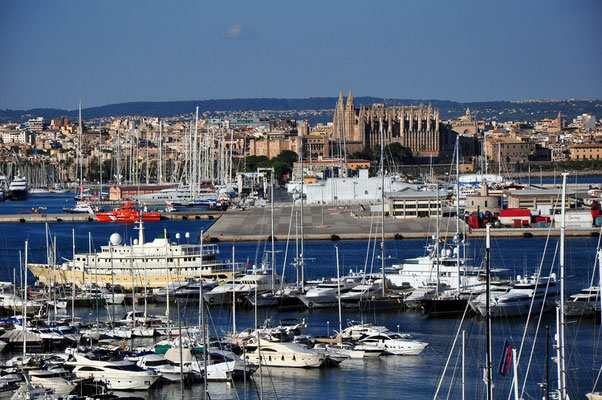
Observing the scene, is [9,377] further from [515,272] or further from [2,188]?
[2,188]

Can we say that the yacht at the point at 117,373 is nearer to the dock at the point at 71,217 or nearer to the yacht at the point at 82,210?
the dock at the point at 71,217

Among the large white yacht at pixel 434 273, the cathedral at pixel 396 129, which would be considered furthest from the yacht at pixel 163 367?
the cathedral at pixel 396 129

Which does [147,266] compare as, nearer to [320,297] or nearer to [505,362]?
[320,297]

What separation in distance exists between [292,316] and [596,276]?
801cm

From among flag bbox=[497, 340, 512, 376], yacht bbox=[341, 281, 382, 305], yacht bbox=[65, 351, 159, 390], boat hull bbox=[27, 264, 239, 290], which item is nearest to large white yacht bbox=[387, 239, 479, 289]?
yacht bbox=[341, 281, 382, 305]

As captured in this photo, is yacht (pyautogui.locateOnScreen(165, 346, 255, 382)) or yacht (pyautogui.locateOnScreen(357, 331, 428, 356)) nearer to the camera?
yacht (pyautogui.locateOnScreen(165, 346, 255, 382))

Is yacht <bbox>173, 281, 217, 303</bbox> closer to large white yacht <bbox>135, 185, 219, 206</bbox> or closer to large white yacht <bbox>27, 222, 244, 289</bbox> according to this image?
large white yacht <bbox>27, 222, 244, 289</bbox>

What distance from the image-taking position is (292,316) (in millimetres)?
27484

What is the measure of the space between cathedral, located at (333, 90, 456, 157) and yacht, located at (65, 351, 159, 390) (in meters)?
120

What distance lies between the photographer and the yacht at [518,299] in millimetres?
25516

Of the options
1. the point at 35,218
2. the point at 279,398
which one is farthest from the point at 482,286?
the point at 35,218

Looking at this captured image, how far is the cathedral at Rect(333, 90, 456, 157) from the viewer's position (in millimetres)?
142375

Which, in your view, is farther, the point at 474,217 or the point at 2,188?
the point at 2,188

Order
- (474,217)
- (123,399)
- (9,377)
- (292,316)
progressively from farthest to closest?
(474,217), (292,316), (9,377), (123,399)
